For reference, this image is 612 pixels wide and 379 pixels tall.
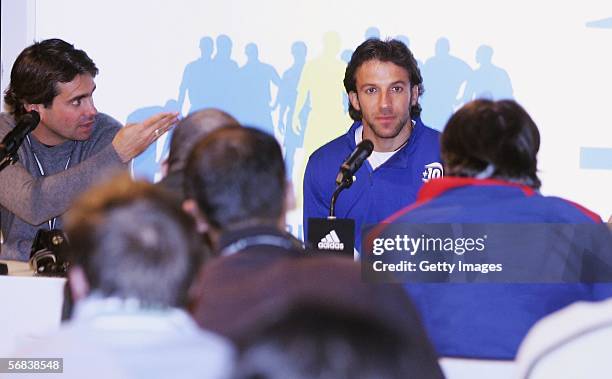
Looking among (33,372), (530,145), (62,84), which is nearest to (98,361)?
(33,372)

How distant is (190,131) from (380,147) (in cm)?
132

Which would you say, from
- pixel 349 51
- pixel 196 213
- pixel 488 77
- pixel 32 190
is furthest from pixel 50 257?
pixel 488 77

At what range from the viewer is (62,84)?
11.1ft

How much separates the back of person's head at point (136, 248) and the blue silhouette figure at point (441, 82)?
2.63 metres

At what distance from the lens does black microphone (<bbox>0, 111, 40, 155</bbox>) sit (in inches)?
107

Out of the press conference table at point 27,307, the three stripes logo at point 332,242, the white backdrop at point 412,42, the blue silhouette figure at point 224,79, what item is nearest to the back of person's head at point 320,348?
the press conference table at point 27,307

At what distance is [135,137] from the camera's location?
3.17 meters

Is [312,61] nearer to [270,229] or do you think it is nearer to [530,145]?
[530,145]

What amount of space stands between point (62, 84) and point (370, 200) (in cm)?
118

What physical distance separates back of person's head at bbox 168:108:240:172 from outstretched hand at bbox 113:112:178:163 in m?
0.94

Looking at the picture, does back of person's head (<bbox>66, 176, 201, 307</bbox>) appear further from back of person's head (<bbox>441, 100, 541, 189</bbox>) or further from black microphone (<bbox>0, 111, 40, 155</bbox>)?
black microphone (<bbox>0, 111, 40, 155</bbox>)

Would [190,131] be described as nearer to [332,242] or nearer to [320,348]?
[332,242]

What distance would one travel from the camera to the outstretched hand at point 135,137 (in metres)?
3.16

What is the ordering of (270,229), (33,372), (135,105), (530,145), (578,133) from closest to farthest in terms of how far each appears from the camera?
1. (33,372)
2. (270,229)
3. (530,145)
4. (578,133)
5. (135,105)
